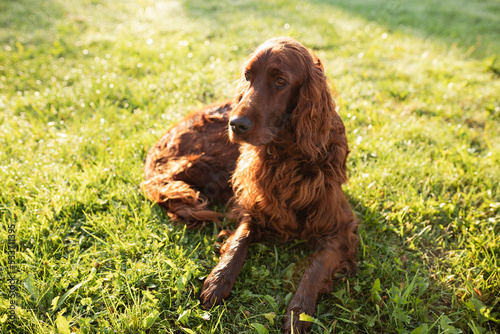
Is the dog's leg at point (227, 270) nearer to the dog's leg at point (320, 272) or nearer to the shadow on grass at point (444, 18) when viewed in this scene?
the dog's leg at point (320, 272)

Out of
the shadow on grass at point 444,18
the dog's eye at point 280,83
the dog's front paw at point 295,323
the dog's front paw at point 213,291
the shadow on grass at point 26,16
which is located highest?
the shadow on grass at point 26,16

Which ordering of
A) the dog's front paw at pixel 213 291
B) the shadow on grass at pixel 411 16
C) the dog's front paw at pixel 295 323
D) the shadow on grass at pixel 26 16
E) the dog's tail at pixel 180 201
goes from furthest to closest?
the shadow on grass at pixel 411 16 → the shadow on grass at pixel 26 16 → the dog's tail at pixel 180 201 → the dog's front paw at pixel 213 291 → the dog's front paw at pixel 295 323

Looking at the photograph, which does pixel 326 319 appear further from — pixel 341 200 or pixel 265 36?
pixel 265 36

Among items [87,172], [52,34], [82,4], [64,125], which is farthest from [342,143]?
[82,4]

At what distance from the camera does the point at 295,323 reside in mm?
1774

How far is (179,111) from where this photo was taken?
3834 mm

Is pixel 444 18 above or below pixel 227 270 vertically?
above

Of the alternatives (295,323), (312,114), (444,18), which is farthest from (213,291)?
(444,18)

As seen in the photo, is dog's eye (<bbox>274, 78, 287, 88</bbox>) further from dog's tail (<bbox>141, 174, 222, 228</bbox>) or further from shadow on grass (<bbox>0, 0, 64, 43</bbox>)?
shadow on grass (<bbox>0, 0, 64, 43</bbox>)

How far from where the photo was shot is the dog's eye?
195 centimetres

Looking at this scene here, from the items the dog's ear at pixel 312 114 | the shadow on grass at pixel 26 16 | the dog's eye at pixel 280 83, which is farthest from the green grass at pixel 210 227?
the dog's eye at pixel 280 83

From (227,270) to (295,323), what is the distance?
0.48 metres

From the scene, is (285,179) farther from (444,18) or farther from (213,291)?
(444,18)

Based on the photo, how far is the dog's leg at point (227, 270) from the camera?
6.26 ft
